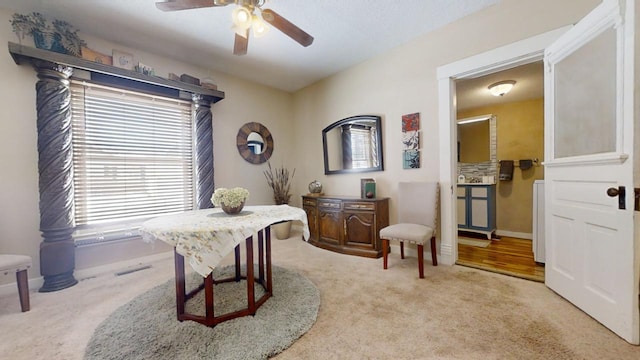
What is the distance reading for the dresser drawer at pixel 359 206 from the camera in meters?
3.04

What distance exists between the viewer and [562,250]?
1951 mm

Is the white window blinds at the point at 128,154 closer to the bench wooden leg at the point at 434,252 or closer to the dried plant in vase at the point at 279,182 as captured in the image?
the dried plant in vase at the point at 279,182

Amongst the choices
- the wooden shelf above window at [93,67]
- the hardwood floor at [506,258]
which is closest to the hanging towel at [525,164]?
the hardwood floor at [506,258]

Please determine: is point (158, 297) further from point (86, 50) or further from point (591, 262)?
point (591, 262)

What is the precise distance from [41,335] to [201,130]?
2.48 metres

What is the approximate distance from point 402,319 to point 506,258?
2110mm

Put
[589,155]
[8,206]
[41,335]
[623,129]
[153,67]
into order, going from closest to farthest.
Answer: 1. [623,129]
2. [41,335]
3. [589,155]
4. [8,206]
5. [153,67]

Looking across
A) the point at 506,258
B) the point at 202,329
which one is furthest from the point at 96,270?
the point at 506,258

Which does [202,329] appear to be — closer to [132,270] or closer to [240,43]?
[132,270]

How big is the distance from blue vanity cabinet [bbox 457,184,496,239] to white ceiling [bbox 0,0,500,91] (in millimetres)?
2768

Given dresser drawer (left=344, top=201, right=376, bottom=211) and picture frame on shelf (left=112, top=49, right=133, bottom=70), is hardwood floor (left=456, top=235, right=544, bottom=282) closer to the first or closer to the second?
dresser drawer (left=344, top=201, right=376, bottom=211)

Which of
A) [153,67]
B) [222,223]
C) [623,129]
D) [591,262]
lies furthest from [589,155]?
[153,67]

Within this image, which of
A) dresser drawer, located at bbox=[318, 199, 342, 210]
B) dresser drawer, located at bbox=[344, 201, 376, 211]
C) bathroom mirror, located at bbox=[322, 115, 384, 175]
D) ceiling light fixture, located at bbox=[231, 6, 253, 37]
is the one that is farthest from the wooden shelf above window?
dresser drawer, located at bbox=[344, 201, 376, 211]

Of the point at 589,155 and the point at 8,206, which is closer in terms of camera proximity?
the point at 589,155
